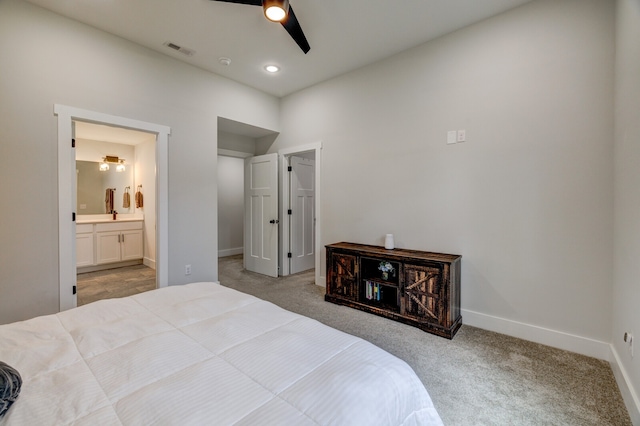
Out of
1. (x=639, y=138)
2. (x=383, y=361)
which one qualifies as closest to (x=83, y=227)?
(x=383, y=361)

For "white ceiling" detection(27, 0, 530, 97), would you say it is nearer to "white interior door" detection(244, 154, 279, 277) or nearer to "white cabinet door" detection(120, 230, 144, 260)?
"white interior door" detection(244, 154, 279, 277)

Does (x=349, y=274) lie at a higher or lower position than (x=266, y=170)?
lower

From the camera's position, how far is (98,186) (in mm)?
5500

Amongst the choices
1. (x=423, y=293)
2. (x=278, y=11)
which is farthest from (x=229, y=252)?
(x=278, y=11)

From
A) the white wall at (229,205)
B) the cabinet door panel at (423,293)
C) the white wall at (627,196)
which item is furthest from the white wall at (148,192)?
the white wall at (627,196)

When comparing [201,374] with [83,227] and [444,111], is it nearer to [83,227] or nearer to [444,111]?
[444,111]

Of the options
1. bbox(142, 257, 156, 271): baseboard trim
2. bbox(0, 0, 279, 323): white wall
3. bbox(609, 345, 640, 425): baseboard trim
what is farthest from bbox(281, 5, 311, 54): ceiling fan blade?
bbox(142, 257, 156, 271): baseboard trim

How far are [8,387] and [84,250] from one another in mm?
5070

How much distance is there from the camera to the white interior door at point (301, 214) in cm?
467

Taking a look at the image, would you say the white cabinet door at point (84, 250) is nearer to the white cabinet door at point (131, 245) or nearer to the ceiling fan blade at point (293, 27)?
the white cabinet door at point (131, 245)

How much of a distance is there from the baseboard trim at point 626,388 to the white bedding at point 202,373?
55.7 inches

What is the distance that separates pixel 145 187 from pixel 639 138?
6.50 metres

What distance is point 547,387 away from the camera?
5.98ft

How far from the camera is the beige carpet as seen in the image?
1586mm
